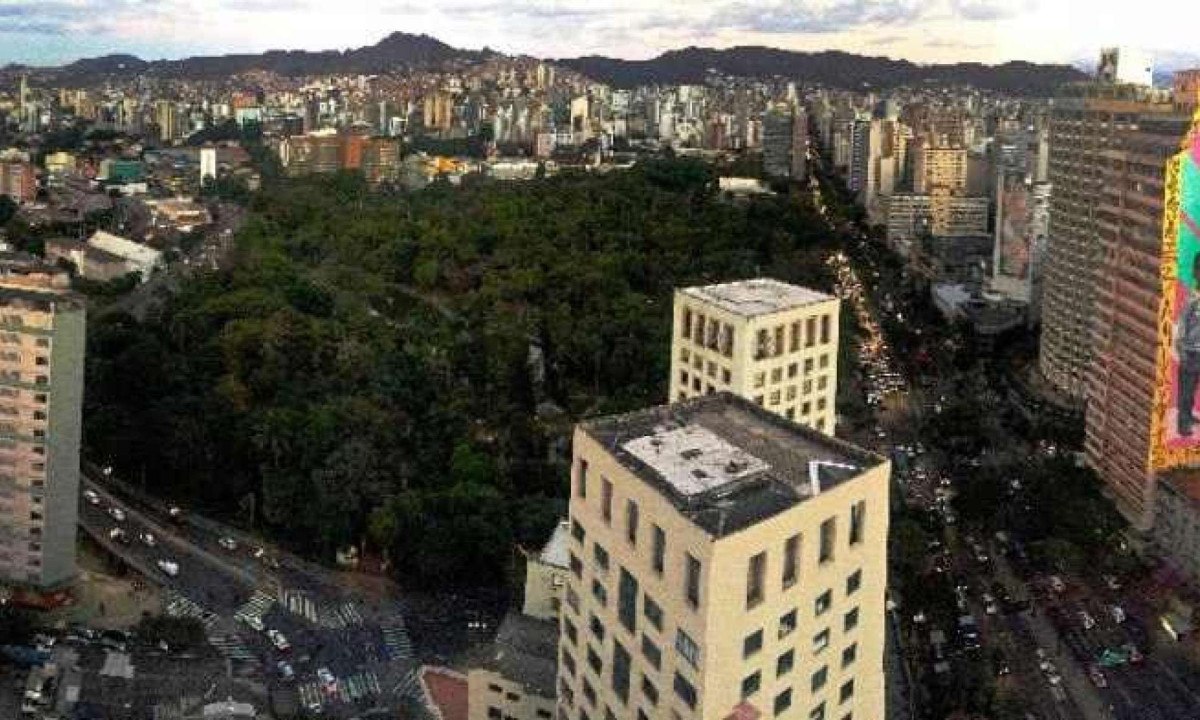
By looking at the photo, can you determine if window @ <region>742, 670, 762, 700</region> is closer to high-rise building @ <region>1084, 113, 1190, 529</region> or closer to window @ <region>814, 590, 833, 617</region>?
window @ <region>814, 590, 833, 617</region>

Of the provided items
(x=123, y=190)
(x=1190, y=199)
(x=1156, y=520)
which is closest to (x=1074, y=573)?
(x=1156, y=520)

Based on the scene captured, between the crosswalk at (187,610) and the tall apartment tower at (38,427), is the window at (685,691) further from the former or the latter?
the tall apartment tower at (38,427)

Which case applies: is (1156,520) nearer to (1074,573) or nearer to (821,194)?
(1074,573)

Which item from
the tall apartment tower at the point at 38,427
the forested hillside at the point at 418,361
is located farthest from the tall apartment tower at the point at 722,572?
the tall apartment tower at the point at 38,427

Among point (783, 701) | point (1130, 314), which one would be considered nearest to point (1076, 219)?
point (1130, 314)

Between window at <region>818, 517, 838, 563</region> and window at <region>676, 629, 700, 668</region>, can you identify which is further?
window at <region>818, 517, 838, 563</region>

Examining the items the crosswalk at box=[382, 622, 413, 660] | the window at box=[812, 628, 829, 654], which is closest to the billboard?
the crosswalk at box=[382, 622, 413, 660]
